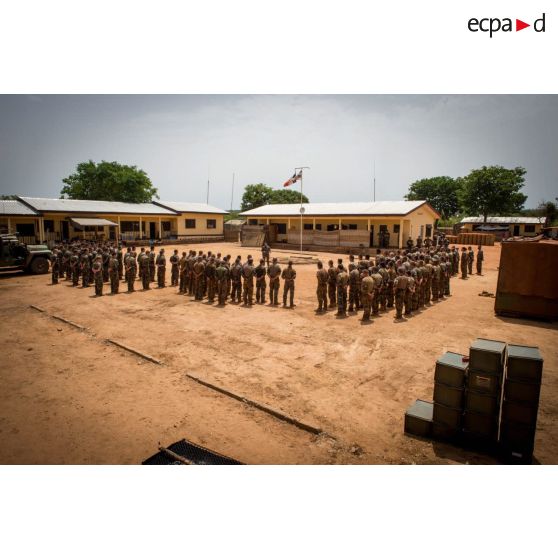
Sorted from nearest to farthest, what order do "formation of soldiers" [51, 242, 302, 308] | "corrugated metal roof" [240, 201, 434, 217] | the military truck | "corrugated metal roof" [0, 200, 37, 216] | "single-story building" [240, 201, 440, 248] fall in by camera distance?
"formation of soldiers" [51, 242, 302, 308] → the military truck → "corrugated metal roof" [0, 200, 37, 216] → "single-story building" [240, 201, 440, 248] → "corrugated metal roof" [240, 201, 434, 217]

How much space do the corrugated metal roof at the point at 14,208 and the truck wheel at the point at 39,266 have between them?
27.0 feet

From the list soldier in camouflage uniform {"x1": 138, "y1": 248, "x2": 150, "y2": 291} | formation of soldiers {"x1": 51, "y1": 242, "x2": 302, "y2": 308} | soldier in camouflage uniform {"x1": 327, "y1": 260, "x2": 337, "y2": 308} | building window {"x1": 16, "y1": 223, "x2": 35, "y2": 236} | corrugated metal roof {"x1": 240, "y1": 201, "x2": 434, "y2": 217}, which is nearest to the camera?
soldier in camouflage uniform {"x1": 327, "y1": 260, "x2": 337, "y2": 308}

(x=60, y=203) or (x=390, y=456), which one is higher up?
(x=60, y=203)

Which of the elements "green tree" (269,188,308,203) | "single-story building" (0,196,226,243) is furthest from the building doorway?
"green tree" (269,188,308,203)

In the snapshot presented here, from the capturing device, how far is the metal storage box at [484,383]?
15.0 feet

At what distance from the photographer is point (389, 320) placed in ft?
35.0

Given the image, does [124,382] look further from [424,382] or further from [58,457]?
[424,382]

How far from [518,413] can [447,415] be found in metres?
0.80

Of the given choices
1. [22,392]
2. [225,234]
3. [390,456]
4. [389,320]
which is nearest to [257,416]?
[390,456]

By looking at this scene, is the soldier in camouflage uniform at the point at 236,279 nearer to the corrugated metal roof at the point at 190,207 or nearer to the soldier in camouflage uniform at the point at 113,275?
the soldier in camouflage uniform at the point at 113,275

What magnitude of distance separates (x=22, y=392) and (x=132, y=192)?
4307 cm

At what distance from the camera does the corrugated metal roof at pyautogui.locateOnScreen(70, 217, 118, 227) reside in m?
27.3

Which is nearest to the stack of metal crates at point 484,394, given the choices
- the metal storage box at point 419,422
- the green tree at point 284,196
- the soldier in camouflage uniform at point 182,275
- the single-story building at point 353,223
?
the metal storage box at point 419,422

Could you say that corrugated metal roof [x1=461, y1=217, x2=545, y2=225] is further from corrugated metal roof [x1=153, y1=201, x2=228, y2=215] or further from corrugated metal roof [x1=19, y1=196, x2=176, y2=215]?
corrugated metal roof [x1=19, y1=196, x2=176, y2=215]
